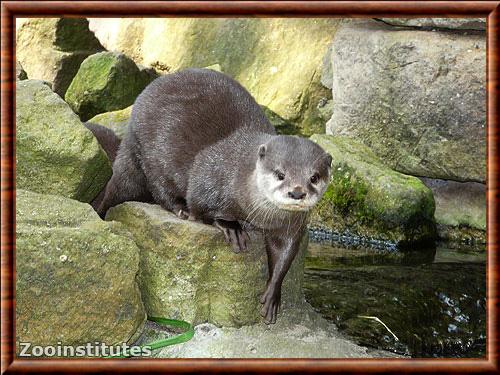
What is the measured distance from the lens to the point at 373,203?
4875 millimetres

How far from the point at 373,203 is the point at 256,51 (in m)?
2.46

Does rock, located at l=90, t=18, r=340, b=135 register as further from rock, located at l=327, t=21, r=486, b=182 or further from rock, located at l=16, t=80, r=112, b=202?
rock, located at l=16, t=80, r=112, b=202

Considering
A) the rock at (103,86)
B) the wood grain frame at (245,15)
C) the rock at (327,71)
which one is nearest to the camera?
the wood grain frame at (245,15)

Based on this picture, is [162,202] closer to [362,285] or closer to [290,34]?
[362,285]

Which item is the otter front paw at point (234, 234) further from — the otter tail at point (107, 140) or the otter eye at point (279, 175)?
the otter tail at point (107, 140)

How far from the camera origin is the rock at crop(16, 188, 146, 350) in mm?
2697

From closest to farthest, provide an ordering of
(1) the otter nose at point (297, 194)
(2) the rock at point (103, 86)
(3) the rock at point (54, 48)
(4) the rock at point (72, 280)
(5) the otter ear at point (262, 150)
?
1. (4) the rock at point (72, 280)
2. (1) the otter nose at point (297, 194)
3. (5) the otter ear at point (262, 150)
4. (2) the rock at point (103, 86)
5. (3) the rock at point (54, 48)

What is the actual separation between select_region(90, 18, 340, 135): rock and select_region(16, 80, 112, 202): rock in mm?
3180

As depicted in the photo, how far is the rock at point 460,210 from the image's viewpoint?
500 cm

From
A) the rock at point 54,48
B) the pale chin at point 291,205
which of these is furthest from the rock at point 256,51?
the pale chin at point 291,205

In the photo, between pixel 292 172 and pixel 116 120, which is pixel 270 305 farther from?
pixel 116 120

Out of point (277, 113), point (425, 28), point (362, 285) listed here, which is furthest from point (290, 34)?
point (362, 285)

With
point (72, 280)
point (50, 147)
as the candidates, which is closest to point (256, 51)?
point (50, 147)

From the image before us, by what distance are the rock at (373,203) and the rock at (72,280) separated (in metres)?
2.23
